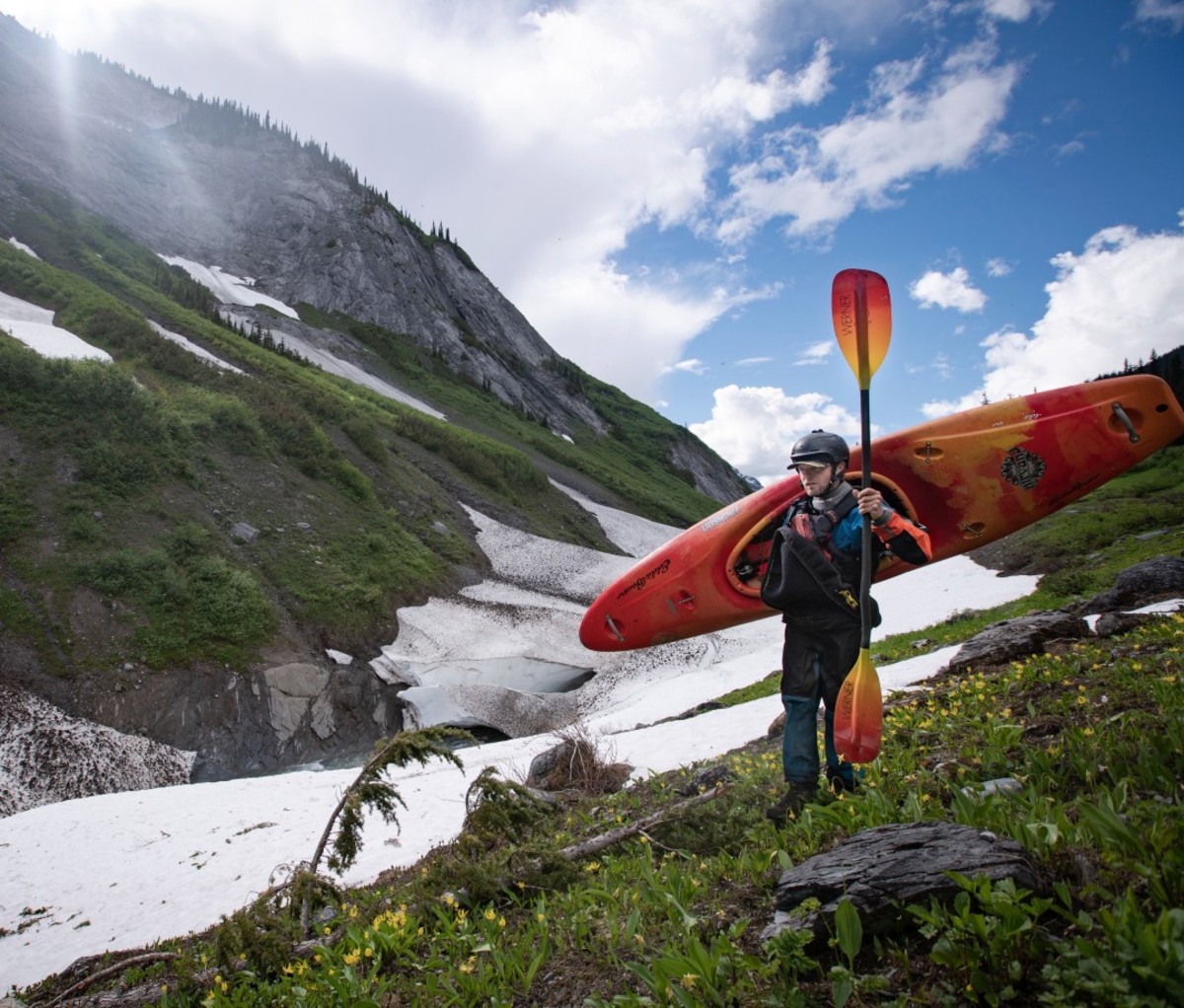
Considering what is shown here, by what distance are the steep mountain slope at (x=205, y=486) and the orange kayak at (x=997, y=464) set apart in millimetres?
13126

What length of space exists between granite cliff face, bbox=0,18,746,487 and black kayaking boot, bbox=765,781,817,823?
7568 cm

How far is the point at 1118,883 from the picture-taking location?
2217 mm

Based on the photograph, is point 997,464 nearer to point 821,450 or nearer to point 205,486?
point 821,450

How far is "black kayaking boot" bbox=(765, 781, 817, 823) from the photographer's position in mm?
4344

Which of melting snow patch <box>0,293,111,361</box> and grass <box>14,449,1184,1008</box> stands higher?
melting snow patch <box>0,293,111,361</box>

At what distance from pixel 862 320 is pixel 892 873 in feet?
12.1

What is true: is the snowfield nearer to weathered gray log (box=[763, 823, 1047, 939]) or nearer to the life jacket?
the life jacket

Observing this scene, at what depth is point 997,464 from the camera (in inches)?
269

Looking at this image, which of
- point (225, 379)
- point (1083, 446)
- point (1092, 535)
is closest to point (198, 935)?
point (1083, 446)

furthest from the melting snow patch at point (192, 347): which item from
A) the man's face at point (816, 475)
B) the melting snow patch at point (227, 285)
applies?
the man's face at point (816, 475)

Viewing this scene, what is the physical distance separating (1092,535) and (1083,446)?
57.5 ft

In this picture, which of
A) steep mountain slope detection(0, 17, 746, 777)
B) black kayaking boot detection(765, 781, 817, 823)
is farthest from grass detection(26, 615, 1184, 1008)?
steep mountain slope detection(0, 17, 746, 777)

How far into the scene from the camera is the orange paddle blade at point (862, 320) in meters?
4.89

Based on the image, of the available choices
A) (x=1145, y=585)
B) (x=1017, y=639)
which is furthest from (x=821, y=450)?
(x=1145, y=585)
